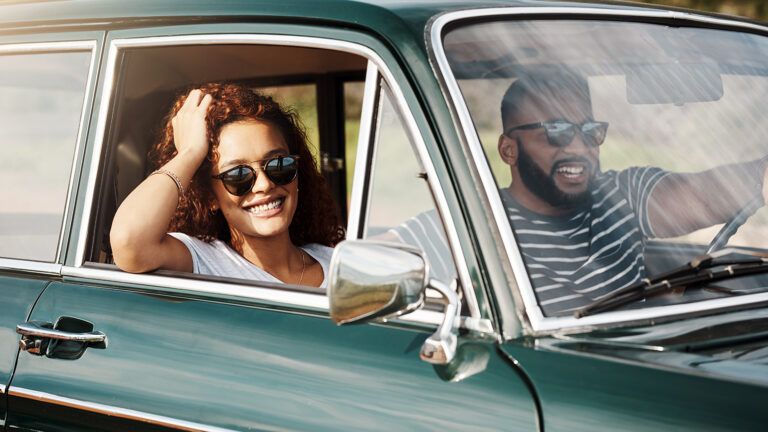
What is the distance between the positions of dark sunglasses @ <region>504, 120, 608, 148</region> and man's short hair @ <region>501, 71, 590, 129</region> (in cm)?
5

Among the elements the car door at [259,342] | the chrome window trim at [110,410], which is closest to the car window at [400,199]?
the car door at [259,342]

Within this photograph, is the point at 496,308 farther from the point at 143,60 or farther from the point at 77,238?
the point at 143,60

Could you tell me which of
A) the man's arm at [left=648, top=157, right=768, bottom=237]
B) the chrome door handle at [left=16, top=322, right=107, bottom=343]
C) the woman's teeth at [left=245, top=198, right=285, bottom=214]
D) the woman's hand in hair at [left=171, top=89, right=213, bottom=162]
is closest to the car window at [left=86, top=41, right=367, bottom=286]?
the woman's hand in hair at [left=171, top=89, right=213, bottom=162]

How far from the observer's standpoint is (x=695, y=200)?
2.72 m

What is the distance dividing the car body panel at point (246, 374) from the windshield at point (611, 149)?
1.17ft

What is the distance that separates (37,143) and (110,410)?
3.76 ft

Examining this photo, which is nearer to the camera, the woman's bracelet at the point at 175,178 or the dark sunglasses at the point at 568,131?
the dark sunglasses at the point at 568,131

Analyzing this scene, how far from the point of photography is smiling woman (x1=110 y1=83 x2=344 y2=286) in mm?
3094

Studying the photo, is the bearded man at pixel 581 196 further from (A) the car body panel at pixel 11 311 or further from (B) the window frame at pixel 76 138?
(A) the car body panel at pixel 11 311

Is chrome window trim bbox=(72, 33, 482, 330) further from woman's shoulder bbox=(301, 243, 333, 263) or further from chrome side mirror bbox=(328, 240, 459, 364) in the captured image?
woman's shoulder bbox=(301, 243, 333, 263)

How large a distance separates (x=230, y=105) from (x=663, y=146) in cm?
128

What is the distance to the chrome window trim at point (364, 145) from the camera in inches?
101

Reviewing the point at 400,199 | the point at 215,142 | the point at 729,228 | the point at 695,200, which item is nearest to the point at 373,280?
the point at 400,199

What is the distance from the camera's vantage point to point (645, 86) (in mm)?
2783
